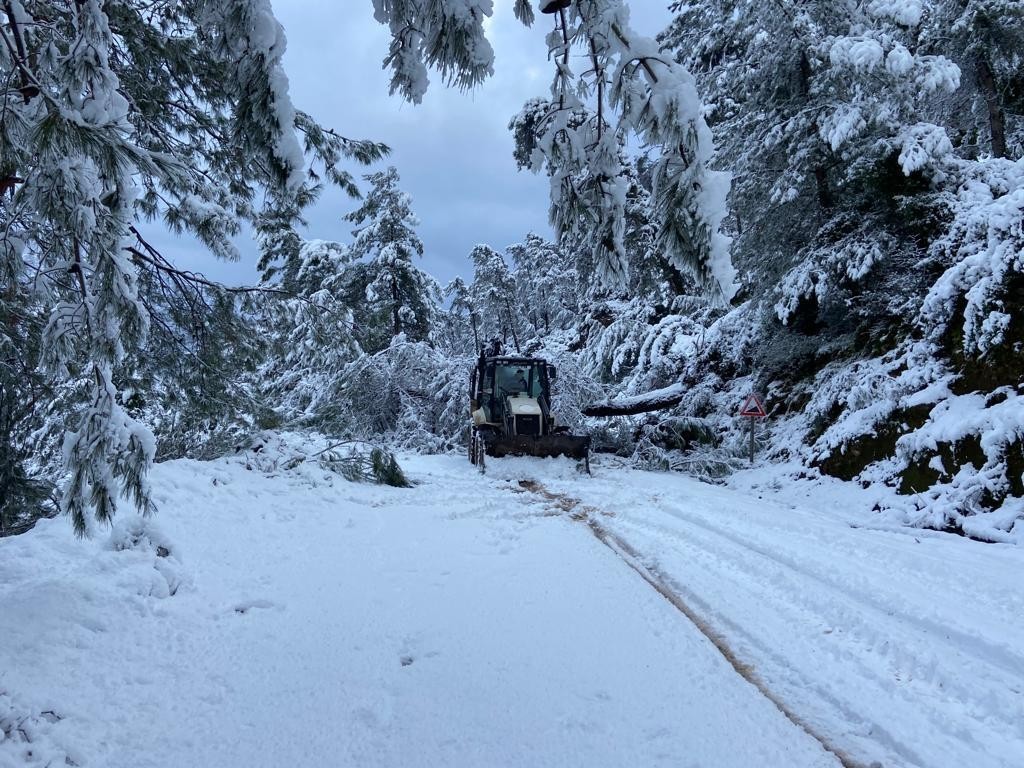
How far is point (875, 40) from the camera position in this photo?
991 cm

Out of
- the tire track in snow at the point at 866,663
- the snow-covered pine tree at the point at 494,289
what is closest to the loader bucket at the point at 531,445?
the tire track in snow at the point at 866,663

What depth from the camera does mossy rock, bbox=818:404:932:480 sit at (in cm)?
836

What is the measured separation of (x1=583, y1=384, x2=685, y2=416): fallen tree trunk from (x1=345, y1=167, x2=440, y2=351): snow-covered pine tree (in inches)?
417

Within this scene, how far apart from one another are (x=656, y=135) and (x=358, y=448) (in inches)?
350

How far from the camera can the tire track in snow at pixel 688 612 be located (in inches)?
107

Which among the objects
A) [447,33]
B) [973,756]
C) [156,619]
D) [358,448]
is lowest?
[973,756]

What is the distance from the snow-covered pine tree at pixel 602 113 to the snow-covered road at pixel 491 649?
2166 millimetres

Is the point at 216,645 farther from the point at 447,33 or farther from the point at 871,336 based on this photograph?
the point at 871,336

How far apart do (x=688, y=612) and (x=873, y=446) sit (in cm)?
624

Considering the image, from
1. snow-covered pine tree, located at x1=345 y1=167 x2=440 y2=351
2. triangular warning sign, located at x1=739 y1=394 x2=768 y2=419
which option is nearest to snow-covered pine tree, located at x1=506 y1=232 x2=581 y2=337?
snow-covered pine tree, located at x1=345 y1=167 x2=440 y2=351

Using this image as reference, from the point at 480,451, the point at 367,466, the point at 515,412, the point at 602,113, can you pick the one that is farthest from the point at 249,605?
the point at 515,412

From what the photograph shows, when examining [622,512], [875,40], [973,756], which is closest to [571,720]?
[973,756]

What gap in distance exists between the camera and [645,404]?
14.9m

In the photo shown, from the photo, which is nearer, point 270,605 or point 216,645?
point 216,645
